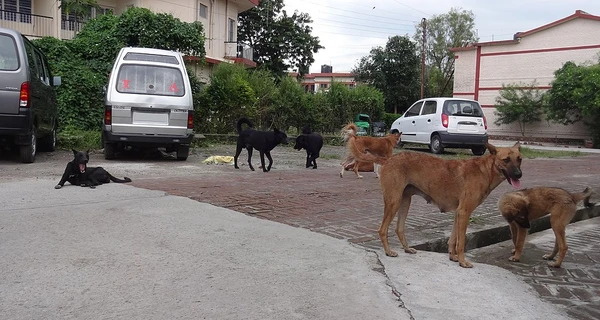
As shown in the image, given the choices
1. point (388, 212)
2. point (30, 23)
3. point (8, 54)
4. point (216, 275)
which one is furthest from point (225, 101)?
point (216, 275)

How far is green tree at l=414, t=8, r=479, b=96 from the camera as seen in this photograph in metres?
58.9

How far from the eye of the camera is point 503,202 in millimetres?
5262

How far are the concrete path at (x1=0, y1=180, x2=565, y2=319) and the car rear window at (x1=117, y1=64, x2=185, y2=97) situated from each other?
5.19 meters

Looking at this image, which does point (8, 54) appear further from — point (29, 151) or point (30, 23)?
point (30, 23)

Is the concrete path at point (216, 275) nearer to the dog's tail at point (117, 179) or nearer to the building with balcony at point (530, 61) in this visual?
the dog's tail at point (117, 179)

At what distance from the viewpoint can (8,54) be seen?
29.4 feet

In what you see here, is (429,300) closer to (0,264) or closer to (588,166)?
(0,264)

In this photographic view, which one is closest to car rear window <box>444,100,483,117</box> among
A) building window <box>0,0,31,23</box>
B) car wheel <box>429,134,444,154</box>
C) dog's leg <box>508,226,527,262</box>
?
car wheel <box>429,134,444,154</box>

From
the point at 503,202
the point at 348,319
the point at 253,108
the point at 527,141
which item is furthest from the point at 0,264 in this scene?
the point at 527,141

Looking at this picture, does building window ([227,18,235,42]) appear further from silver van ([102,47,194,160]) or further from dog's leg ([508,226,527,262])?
dog's leg ([508,226,527,262])

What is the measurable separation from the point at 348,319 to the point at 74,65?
551 inches

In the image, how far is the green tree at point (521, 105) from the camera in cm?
3203

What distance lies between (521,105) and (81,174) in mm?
30433

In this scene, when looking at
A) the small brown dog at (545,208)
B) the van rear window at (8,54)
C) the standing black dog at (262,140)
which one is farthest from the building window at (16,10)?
the small brown dog at (545,208)
